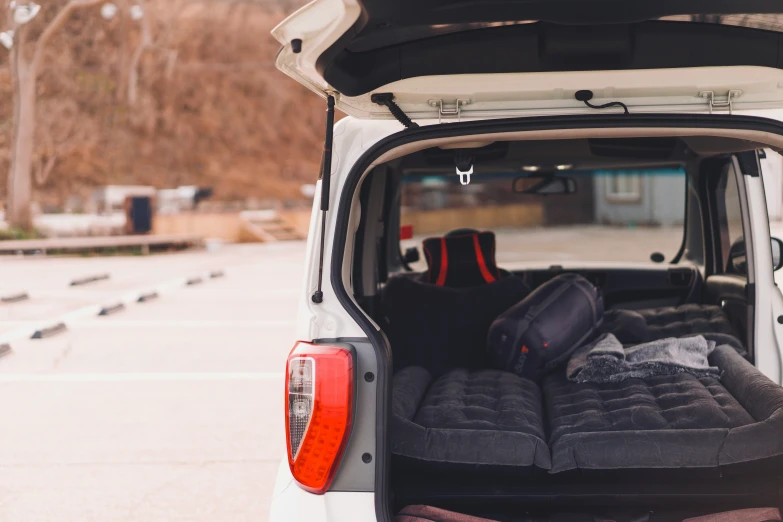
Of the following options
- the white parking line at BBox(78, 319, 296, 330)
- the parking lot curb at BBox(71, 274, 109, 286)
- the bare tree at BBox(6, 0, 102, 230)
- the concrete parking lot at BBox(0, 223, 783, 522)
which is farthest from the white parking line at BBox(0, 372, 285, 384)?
the bare tree at BBox(6, 0, 102, 230)

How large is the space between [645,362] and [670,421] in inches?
22.9

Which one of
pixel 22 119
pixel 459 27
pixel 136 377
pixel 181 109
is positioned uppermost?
pixel 181 109

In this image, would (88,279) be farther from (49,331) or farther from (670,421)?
(670,421)

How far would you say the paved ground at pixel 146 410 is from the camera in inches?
170

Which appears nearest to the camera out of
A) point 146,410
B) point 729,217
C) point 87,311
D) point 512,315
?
point 512,315

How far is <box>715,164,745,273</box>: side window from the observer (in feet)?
13.6

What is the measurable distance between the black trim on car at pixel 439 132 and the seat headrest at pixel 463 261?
81.0 inches

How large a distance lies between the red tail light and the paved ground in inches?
75.8

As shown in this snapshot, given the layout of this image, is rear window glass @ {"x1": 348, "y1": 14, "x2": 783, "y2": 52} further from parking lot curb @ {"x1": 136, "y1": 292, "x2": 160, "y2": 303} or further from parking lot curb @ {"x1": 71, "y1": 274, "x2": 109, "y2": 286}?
parking lot curb @ {"x1": 71, "y1": 274, "x2": 109, "y2": 286}

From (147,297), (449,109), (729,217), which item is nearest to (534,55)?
(449,109)

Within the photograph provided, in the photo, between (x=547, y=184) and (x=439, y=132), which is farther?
(x=547, y=184)

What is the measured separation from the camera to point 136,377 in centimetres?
716

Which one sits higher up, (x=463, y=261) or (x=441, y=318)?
(x=463, y=261)

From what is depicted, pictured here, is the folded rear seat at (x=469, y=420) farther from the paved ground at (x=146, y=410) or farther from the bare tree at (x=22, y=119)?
the bare tree at (x=22, y=119)
